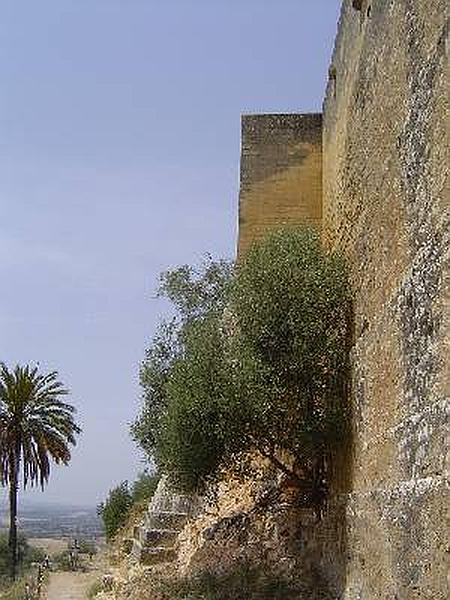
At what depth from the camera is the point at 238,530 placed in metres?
12.4

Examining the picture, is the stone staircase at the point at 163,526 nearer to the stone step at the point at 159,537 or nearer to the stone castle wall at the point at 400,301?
the stone step at the point at 159,537

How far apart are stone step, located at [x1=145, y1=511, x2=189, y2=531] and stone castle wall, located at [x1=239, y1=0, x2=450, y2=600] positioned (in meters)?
3.91

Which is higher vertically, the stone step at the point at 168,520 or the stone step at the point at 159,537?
the stone step at the point at 168,520

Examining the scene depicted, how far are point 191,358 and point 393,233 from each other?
137 inches

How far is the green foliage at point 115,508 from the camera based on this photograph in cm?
2484

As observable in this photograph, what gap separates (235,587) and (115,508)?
52.3 feet

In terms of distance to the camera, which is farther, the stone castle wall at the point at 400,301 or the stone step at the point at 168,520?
the stone step at the point at 168,520

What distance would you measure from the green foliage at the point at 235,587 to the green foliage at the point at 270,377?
3.92ft

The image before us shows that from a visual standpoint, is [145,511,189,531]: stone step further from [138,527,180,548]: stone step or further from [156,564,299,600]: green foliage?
[156,564,299,600]: green foliage

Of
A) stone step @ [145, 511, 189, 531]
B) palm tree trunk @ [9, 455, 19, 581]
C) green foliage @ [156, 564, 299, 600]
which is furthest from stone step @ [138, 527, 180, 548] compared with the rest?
palm tree trunk @ [9, 455, 19, 581]

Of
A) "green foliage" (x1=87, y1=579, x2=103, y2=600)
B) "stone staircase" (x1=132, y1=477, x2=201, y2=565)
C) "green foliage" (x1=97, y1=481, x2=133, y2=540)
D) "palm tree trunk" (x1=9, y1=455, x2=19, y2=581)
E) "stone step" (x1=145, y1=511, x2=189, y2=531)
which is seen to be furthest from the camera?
"green foliage" (x1=97, y1=481, x2=133, y2=540)

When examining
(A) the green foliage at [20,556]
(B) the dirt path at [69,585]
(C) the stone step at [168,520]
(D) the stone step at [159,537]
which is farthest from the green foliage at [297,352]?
(A) the green foliage at [20,556]

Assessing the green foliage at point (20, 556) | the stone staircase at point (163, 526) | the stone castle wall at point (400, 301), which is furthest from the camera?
the green foliage at point (20, 556)

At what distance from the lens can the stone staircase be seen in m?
13.6
